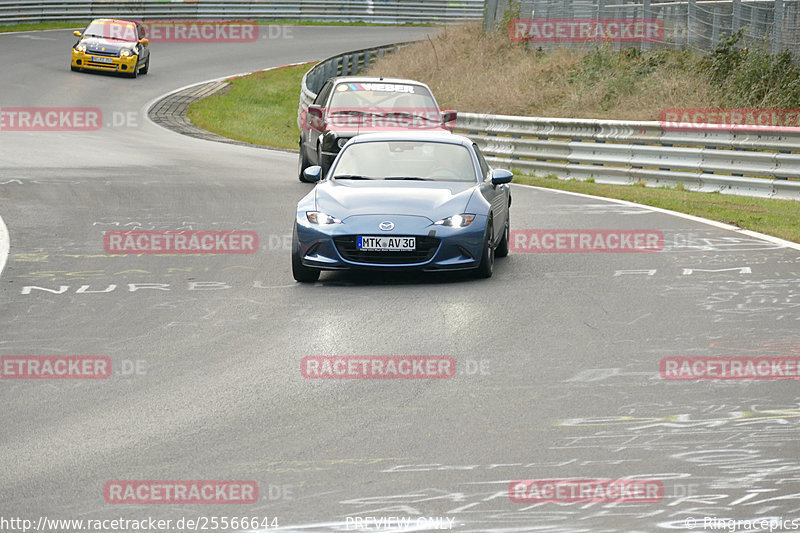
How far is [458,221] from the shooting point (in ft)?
36.8

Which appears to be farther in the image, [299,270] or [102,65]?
[102,65]

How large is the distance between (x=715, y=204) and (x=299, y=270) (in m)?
8.00

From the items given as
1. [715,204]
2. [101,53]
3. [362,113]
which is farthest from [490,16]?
[715,204]

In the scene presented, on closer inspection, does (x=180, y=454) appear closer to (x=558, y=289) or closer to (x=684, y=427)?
(x=684, y=427)

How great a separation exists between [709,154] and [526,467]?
46.7 feet


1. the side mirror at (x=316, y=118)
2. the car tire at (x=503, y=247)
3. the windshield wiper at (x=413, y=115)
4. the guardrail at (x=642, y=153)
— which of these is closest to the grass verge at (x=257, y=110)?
the guardrail at (x=642, y=153)

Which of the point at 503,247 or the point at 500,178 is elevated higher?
the point at 500,178

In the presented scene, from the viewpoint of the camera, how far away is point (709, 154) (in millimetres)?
19266

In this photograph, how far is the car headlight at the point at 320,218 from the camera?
11185 millimetres

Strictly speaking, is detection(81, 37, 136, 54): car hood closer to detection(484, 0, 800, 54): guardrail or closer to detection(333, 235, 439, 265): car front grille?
detection(484, 0, 800, 54): guardrail

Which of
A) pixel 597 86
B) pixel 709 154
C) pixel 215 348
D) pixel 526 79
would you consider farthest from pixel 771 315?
pixel 526 79

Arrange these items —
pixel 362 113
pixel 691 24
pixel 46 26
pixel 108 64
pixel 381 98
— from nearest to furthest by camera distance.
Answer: pixel 362 113
pixel 381 98
pixel 691 24
pixel 108 64
pixel 46 26

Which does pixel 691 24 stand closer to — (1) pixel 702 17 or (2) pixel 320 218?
(1) pixel 702 17

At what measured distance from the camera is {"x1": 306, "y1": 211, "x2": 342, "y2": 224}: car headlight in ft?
36.7
